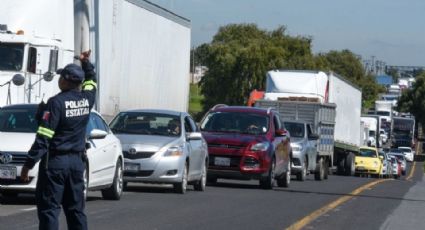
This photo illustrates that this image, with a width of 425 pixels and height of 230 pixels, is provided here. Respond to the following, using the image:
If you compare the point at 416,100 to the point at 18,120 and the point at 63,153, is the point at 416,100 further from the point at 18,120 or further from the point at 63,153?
the point at 63,153

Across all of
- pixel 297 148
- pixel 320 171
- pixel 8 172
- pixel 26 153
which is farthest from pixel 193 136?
pixel 320 171

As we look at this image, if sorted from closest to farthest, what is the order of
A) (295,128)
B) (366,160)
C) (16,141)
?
(16,141), (295,128), (366,160)

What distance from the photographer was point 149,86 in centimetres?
2966

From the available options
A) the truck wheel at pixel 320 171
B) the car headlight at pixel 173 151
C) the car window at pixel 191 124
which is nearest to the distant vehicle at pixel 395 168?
the truck wheel at pixel 320 171

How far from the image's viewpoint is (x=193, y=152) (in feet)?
70.4

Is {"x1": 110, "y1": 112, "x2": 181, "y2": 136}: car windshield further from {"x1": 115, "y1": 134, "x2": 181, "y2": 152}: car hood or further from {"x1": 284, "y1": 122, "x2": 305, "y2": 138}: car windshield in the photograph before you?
{"x1": 284, "y1": 122, "x2": 305, "y2": 138}: car windshield

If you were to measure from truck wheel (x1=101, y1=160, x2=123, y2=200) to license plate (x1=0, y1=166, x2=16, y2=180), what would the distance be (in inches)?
97.6

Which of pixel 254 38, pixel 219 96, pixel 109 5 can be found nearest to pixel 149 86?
pixel 109 5

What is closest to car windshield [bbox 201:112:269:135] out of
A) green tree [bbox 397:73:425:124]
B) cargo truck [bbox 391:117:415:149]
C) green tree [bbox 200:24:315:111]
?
green tree [bbox 200:24:315:111]

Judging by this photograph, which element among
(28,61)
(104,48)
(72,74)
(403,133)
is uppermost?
(104,48)

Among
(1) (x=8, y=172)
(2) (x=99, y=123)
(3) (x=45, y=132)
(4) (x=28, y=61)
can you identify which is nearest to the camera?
(3) (x=45, y=132)

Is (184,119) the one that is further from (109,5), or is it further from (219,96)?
(219,96)

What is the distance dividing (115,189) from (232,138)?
250 inches

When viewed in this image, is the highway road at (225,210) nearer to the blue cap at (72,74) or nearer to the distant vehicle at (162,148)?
the distant vehicle at (162,148)
